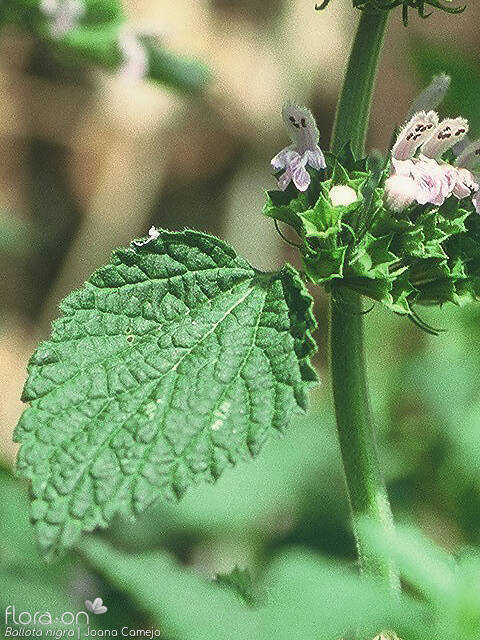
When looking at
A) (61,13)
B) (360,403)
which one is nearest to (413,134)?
(360,403)

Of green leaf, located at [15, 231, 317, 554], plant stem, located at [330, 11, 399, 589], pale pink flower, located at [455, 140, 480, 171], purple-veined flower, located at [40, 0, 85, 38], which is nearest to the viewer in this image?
green leaf, located at [15, 231, 317, 554]

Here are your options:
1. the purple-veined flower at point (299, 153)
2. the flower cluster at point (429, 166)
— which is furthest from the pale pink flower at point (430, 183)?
the purple-veined flower at point (299, 153)

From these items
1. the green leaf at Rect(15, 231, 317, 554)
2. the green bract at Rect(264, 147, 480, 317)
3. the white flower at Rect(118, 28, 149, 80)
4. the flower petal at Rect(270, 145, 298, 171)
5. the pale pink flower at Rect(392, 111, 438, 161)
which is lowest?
the green leaf at Rect(15, 231, 317, 554)

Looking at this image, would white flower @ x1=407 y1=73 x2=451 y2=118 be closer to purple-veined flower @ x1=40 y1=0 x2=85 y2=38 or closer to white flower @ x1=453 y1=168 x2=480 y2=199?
white flower @ x1=453 y1=168 x2=480 y2=199

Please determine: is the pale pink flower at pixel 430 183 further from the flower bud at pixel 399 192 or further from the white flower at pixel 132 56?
the white flower at pixel 132 56

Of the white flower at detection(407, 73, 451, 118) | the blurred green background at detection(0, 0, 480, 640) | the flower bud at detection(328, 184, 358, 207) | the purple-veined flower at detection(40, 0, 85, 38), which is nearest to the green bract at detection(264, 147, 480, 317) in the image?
the flower bud at detection(328, 184, 358, 207)

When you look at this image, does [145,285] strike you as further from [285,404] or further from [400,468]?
[400,468]

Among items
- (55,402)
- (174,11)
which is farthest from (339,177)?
(174,11)
